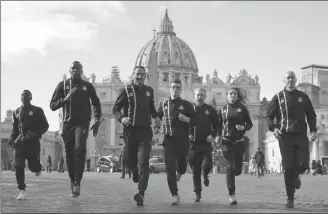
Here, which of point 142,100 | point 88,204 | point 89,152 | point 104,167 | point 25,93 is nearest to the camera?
point 88,204

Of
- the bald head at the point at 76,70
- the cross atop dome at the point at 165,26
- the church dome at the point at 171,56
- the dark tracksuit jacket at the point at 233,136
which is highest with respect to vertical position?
the cross atop dome at the point at 165,26

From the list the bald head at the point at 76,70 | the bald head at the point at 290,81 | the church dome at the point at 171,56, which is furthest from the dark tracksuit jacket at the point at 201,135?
the church dome at the point at 171,56

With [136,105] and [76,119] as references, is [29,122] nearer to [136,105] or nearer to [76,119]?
[76,119]

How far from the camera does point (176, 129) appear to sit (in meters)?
9.02

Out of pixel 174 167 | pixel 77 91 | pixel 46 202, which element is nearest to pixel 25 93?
pixel 77 91

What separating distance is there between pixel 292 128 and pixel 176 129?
1.59 metres

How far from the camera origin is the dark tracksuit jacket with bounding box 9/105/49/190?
942 cm

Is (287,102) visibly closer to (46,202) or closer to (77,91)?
(77,91)

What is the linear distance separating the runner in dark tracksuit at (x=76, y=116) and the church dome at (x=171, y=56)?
145 meters

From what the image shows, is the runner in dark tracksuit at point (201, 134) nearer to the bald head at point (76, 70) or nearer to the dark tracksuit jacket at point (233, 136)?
the dark tracksuit jacket at point (233, 136)

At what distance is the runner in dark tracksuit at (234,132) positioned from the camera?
919cm

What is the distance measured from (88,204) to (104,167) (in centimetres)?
3751

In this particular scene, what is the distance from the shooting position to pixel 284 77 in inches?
348

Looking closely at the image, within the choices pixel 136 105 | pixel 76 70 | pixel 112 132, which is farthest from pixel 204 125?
pixel 112 132
